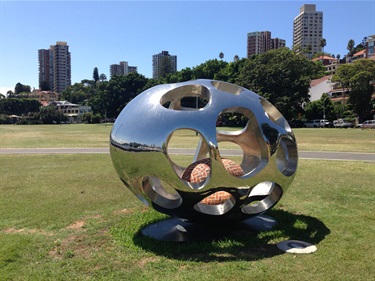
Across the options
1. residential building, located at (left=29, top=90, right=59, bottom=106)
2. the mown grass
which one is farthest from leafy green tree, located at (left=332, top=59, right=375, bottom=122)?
residential building, located at (left=29, top=90, right=59, bottom=106)

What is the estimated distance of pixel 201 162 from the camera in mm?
7434

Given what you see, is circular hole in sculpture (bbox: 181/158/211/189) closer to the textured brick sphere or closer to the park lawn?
the textured brick sphere

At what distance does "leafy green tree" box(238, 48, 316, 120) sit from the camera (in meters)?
59.7

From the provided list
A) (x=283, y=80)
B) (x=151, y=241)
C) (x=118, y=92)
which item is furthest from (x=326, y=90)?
(x=151, y=241)

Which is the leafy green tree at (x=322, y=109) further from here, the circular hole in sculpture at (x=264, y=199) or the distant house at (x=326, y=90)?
the circular hole in sculpture at (x=264, y=199)

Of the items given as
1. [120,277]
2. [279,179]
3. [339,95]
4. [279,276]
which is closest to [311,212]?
[279,179]

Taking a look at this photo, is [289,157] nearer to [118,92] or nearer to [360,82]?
[360,82]

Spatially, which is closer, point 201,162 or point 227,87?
point 227,87

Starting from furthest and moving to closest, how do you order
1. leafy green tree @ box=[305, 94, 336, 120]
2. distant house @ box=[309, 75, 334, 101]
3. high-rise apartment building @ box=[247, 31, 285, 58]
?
high-rise apartment building @ box=[247, 31, 285, 58] → distant house @ box=[309, 75, 334, 101] → leafy green tree @ box=[305, 94, 336, 120]

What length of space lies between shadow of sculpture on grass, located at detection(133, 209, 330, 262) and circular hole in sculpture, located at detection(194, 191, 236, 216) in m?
0.56

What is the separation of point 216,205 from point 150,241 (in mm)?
1401

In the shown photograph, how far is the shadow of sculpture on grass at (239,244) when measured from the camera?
19.7 ft

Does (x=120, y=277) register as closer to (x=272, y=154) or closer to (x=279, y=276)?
(x=279, y=276)

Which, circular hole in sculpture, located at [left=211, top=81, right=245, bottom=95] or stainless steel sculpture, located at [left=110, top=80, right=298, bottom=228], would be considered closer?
stainless steel sculpture, located at [left=110, top=80, right=298, bottom=228]
